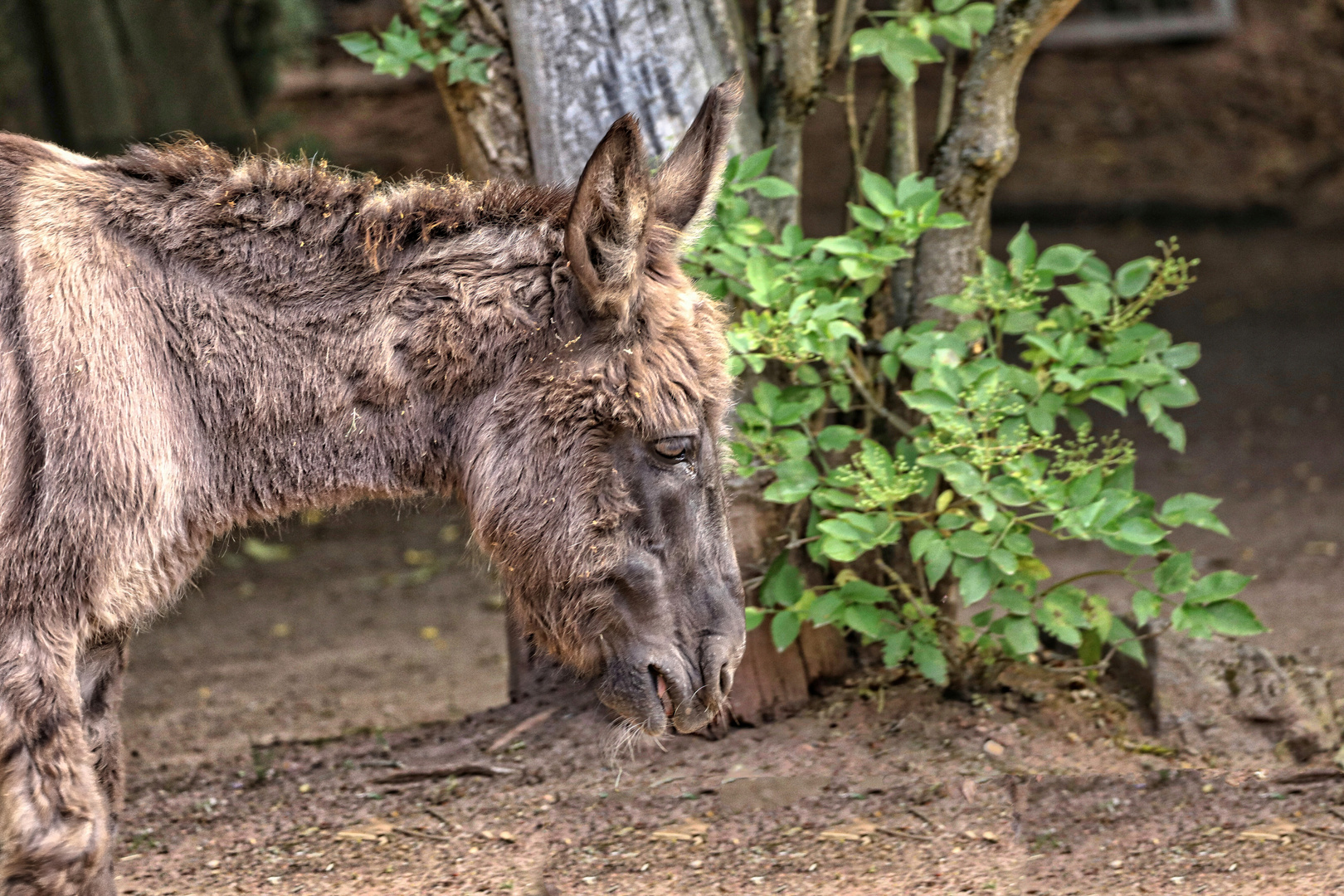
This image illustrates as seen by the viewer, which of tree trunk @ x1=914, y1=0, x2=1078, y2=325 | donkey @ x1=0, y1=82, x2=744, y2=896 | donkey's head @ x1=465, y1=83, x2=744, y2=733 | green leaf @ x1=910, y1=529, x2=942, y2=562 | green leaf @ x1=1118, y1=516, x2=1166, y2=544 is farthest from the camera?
tree trunk @ x1=914, y1=0, x2=1078, y2=325

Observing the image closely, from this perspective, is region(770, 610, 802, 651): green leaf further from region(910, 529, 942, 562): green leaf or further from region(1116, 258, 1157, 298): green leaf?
region(1116, 258, 1157, 298): green leaf

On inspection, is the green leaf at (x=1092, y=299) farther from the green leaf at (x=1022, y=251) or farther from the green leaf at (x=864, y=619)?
the green leaf at (x=864, y=619)

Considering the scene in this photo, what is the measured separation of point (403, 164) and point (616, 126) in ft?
33.1

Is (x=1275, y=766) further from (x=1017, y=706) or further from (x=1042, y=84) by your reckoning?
(x=1042, y=84)

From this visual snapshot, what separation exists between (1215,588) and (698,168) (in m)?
1.88

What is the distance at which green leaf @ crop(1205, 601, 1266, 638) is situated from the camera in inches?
130

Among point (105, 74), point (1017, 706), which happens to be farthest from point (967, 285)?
point (105, 74)

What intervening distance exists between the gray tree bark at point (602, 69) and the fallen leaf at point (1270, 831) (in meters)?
2.41

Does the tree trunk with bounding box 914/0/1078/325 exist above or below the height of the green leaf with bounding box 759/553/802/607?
above

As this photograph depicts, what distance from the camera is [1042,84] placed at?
1222 centimetres

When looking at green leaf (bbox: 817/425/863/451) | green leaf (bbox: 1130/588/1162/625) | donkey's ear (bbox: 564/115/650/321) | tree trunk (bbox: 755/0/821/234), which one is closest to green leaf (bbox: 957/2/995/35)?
tree trunk (bbox: 755/0/821/234)

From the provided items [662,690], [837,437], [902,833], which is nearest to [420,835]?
[662,690]

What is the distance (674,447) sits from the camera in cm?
273

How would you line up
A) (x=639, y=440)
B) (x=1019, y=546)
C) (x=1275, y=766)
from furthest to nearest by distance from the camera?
(x=1275, y=766) → (x=1019, y=546) → (x=639, y=440)
